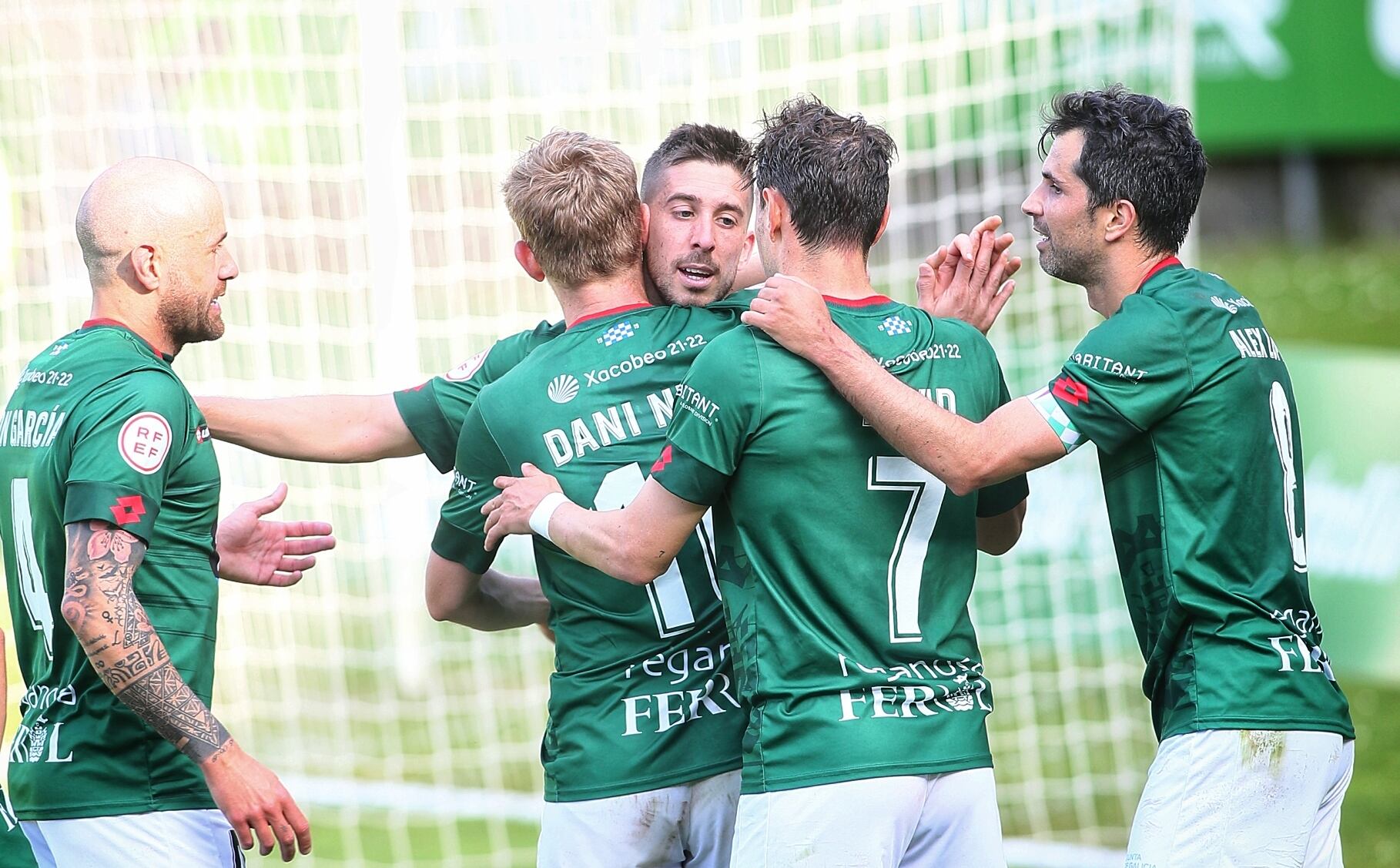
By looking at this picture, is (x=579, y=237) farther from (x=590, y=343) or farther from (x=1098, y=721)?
(x=1098, y=721)

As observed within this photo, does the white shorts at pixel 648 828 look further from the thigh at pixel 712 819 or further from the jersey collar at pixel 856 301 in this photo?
the jersey collar at pixel 856 301

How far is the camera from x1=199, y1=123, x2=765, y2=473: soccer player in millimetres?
3787

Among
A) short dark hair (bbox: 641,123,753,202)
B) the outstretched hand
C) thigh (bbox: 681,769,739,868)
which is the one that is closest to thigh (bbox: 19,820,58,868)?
the outstretched hand

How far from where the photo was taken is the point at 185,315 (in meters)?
3.54

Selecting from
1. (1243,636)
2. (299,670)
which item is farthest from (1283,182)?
(1243,636)

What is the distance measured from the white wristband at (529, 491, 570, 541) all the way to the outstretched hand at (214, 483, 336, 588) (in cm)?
86

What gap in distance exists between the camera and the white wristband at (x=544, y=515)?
3.27 m

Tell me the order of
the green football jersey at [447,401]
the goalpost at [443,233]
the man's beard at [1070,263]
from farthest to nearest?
the goalpost at [443,233] < the green football jersey at [447,401] < the man's beard at [1070,263]

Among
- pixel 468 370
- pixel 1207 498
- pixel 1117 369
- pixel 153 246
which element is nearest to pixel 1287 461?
pixel 1207 498

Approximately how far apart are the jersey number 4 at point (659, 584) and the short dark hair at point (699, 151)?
0.82m

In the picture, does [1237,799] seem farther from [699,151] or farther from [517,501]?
[699,151]

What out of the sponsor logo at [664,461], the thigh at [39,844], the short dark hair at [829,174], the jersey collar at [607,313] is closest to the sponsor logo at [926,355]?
the short dark hair at [829,174]

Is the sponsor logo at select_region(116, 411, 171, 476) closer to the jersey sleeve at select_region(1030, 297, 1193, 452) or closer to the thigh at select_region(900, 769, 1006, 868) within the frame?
the thigh at select_region(900, 769, 1006, 868)

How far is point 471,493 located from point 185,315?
800mm
